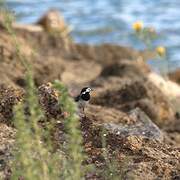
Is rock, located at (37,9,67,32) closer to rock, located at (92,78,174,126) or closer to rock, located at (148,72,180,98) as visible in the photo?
rock, located at (148,72,180,98)

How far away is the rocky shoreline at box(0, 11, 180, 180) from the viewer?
438cm

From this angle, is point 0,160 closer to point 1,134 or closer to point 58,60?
point 1,134

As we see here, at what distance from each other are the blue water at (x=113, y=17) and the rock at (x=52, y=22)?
140 centimetres

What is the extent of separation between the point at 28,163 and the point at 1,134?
1.24 metres

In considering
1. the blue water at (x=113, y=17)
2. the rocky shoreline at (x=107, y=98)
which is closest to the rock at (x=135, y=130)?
the rocky shoreline at (x=107, y=98)

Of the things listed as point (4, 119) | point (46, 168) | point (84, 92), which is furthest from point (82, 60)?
point (46, 168)

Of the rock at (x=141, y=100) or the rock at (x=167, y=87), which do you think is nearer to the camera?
the rock at (x=141, y=100)

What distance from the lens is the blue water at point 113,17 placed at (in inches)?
725

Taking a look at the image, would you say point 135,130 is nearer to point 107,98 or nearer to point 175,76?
point 107,98

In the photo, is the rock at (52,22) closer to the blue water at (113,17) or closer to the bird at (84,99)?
the blue water at (113,17)

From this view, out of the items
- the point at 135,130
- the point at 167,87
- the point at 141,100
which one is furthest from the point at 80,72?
the point at 135,130

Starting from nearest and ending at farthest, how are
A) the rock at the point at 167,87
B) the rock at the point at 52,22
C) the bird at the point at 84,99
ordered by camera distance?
the bird at the point at 84,99, the rock at the point at 167,87, the rock at the point at 52,22

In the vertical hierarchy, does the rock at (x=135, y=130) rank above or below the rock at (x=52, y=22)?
above

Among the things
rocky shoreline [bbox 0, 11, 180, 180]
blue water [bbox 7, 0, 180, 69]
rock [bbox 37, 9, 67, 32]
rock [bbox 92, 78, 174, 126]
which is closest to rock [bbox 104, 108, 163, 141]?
rocky shoreline [bbox 0, 11, 180, 180]
